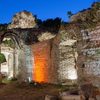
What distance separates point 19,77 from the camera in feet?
76.1

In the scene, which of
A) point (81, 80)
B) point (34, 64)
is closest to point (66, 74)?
point (34, 64)

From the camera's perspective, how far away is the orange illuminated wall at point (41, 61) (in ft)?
65.8

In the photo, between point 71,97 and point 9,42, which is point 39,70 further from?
point 71,97

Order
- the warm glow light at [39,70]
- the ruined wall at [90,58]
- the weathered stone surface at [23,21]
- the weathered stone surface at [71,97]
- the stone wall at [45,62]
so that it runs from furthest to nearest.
Answer: the weathered stone surface at [23,21] → the warm glow light at [39,70] → the stone wall at [45,62] → the ruined wall at [90,58] → the weathered stone surface at [71,97]

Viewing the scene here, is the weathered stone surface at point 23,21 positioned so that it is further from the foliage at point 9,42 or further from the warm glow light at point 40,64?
the warm glow light at point 40,64

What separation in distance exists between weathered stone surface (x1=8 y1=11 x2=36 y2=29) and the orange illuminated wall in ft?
25.1

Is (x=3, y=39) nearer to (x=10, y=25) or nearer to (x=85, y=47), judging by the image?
(x=10, y=25)

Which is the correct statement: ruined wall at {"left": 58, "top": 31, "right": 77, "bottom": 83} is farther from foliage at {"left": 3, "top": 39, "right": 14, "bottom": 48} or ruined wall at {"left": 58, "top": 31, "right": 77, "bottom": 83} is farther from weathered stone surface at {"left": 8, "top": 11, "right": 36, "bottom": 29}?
weathered stone surface at {"left": 8, "top": 11, "right": 36, "bottom": 29}

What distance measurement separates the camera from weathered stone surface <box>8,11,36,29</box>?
2861 cm

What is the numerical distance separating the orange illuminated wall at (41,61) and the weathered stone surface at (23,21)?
7.64 meters

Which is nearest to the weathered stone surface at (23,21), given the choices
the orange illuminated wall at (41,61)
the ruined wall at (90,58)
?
the orange illuminated wall at (41,61)

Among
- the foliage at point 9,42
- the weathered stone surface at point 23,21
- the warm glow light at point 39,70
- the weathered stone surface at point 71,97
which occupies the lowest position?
the weathered stone surface at point 71,97

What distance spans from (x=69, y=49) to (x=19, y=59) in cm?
725

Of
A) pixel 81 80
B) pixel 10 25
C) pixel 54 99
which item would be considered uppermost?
pixel 10 25
